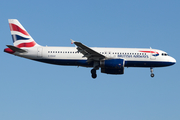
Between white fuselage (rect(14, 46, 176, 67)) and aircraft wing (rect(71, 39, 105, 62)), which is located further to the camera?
white fuselage (rect(14, 46, 176, 67))

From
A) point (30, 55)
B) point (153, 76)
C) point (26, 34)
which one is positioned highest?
point (26, 34)

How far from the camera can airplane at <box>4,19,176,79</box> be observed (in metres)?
43.8

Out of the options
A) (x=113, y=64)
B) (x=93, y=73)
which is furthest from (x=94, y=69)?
(x=113, y=64)

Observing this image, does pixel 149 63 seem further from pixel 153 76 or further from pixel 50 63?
pixel 50 63

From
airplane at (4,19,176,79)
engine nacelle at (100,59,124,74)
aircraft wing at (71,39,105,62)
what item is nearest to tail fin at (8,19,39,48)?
airplane at (4,19,176,79)

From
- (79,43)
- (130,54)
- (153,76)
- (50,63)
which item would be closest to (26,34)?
(50,63)

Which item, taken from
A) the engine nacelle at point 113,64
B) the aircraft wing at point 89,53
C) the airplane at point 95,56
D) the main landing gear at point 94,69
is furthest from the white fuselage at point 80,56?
the engine nacelle at point 113,64

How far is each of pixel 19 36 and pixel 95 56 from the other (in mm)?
11365

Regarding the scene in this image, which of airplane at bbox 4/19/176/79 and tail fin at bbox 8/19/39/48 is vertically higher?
tail fin at bbox 8/19/39/48

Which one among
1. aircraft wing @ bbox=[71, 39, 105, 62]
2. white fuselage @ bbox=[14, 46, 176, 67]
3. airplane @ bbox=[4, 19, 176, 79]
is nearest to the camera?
aircraft wing @ bbox=[71, 39, 105, 62]

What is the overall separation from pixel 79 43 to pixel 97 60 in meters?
4.79

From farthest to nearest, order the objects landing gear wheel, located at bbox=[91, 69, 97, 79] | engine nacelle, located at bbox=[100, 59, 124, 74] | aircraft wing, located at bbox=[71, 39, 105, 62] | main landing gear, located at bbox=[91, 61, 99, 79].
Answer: landing gear wheel, located at bbox=[91, 69, 97, 79]
main landing gear, located at bbox=[91, 61, 99, 79]
engine nacelle, located at bbox=[100, 59, 124, 74]
aircraft wing, located at bbox=[71, 39, 105, 62]

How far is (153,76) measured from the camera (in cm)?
4600

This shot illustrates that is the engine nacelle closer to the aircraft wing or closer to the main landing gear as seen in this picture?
the aircraft wing
